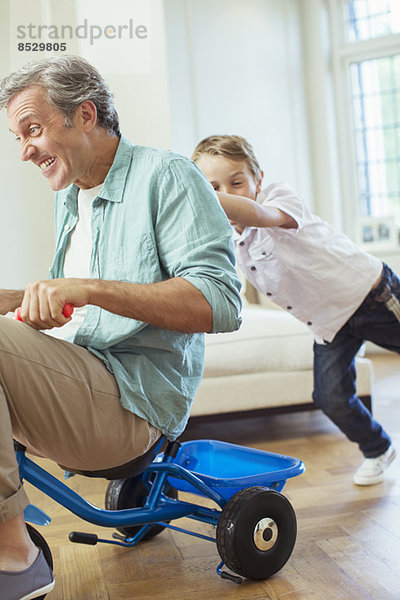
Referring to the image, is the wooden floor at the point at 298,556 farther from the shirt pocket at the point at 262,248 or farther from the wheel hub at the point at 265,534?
the shirt pocket at the point at 262,248

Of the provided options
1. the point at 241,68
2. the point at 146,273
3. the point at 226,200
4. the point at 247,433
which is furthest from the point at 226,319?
the point at 241,68

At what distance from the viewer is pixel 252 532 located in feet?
4.74

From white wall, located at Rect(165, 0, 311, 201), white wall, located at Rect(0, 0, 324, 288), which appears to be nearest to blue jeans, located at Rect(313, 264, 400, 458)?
white wall, located at Rect(0, 0, 324, 288)

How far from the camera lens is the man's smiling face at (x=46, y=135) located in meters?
1.30

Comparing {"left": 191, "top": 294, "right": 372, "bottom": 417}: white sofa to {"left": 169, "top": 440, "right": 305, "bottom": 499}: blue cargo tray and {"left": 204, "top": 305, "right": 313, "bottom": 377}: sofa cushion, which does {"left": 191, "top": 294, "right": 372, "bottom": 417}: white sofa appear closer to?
{"left": 204, "top": 305, "right": 313, "bottom": 377}: sofa cushion

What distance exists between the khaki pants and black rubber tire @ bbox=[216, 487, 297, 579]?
0.96ft

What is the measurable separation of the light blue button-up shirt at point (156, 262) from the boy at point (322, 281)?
54 centimetres

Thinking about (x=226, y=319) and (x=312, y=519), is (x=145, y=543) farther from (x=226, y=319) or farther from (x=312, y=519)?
(x=226, y=319)

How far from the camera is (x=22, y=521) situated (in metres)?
→ 1.12

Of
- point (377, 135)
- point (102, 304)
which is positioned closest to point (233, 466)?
point (102, 304)

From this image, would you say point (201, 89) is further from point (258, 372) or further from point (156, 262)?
point (156, 262)

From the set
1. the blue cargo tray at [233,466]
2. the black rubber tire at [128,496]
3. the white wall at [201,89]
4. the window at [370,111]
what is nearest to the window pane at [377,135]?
the window at [370,111]

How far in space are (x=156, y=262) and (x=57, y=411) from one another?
34 cm

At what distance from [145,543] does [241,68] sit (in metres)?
4.05
